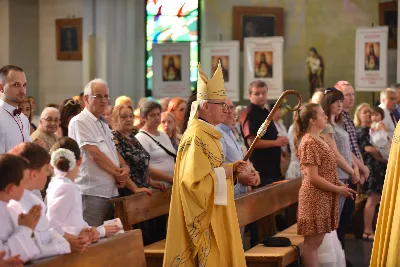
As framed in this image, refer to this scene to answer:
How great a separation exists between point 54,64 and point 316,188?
1100 centimetres

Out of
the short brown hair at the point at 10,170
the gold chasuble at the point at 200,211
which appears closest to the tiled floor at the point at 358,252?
the gold chasuble at the point at 200,211

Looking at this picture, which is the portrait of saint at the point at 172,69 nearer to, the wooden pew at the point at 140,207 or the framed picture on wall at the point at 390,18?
the framed picture on wall at the point at 390,18

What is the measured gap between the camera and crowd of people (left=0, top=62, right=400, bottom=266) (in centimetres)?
502

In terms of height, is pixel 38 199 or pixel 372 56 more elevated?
pixel 372 56

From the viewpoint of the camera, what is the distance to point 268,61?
56.2 feet

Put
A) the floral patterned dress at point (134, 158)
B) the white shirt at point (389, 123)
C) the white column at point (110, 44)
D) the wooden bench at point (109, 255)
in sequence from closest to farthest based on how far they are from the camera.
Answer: the wooden bench at point (109, 255) < the floral patterned dress at point (134, 158) < the white shirt at point (389, 123) < the white column at point (110, 44)

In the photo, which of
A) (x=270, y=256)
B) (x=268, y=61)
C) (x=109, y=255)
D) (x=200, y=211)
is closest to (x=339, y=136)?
(x=270, y=256)

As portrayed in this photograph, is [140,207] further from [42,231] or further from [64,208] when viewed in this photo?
[42,231]

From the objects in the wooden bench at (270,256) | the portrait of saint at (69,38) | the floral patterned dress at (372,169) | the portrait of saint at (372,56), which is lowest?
the wooden bench at (270,256)

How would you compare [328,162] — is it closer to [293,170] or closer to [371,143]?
[293,170]

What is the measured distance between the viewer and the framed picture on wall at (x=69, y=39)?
694 inches

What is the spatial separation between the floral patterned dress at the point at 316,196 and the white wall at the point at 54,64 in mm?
10355

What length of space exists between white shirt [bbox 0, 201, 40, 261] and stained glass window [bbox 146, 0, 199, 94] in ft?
44.6

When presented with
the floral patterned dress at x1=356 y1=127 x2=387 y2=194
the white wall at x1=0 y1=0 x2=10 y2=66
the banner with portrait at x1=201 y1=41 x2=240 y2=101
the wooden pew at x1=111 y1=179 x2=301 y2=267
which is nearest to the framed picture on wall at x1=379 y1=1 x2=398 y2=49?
the banner with portrait at x1=201 y1=41 x2=240 y2=101
